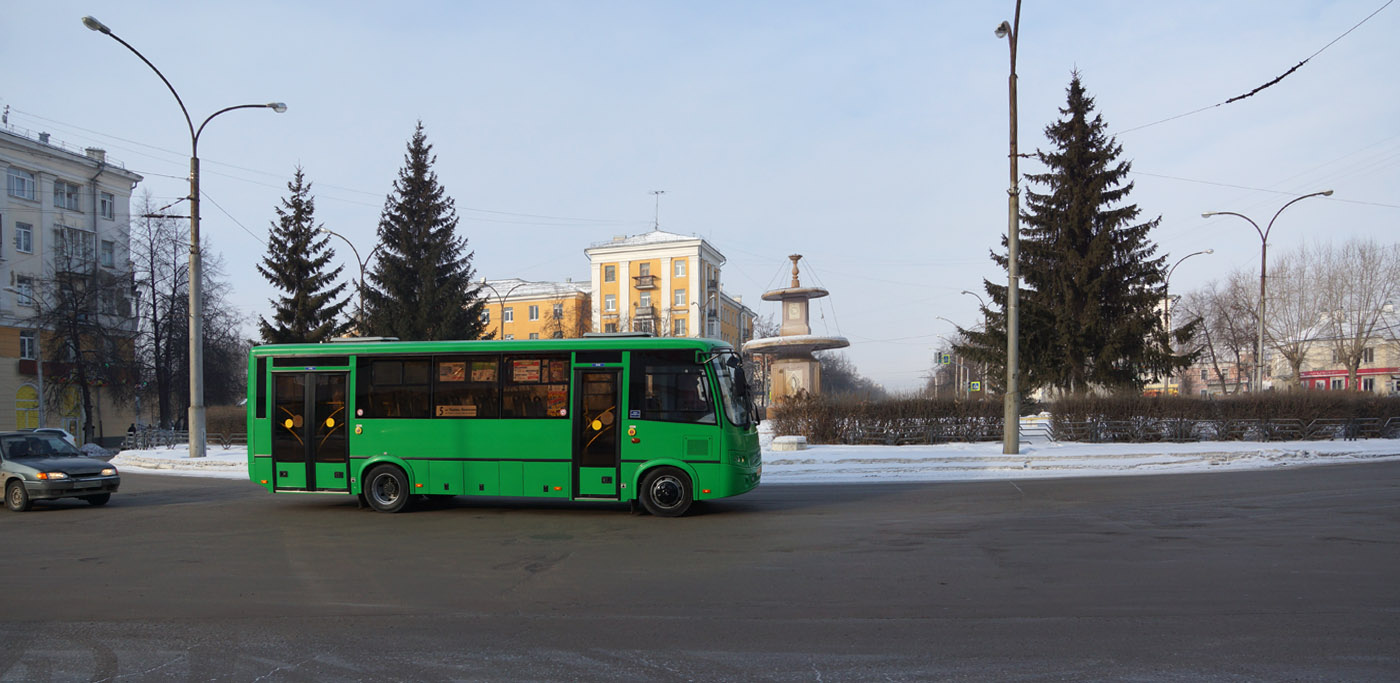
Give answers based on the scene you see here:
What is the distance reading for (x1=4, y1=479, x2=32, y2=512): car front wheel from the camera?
1546 centimetres

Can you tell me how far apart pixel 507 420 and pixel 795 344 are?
80.3 ft

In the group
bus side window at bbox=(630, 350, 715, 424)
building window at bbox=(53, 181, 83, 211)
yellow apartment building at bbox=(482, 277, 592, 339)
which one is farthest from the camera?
yellow apartment building at bbox=(482, 277, 592, 339)

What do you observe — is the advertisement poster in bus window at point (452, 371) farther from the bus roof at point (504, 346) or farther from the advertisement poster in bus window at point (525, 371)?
the advertisement poster in bus window at point (525, 371)

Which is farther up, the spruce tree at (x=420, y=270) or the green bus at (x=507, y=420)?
the spruce tree at (x=420, y=270)

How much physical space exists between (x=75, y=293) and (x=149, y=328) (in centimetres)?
867

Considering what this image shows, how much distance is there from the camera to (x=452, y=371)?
1438 cm

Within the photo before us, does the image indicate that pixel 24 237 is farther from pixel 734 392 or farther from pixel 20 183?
pixel 734 392

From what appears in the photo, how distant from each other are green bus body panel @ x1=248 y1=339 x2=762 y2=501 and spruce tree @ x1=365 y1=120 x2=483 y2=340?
26.7 meters

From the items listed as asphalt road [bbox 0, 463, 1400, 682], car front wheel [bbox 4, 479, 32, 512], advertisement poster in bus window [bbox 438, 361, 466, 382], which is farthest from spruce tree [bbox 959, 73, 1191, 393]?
car front wheel [bbox 4, 479, 32, 512]

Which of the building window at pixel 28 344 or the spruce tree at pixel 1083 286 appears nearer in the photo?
the spruce tree at pixel 1083 286

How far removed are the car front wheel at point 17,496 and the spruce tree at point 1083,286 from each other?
29120 mm

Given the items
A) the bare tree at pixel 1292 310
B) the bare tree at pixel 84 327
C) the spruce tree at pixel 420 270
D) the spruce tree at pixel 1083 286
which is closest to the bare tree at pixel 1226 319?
the bare tree at pixel 1292 310

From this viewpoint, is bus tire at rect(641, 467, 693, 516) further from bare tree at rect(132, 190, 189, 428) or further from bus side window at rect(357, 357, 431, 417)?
bare tree at rect(132, 190, 189, 428)

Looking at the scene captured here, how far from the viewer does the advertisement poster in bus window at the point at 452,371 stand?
565 inches
